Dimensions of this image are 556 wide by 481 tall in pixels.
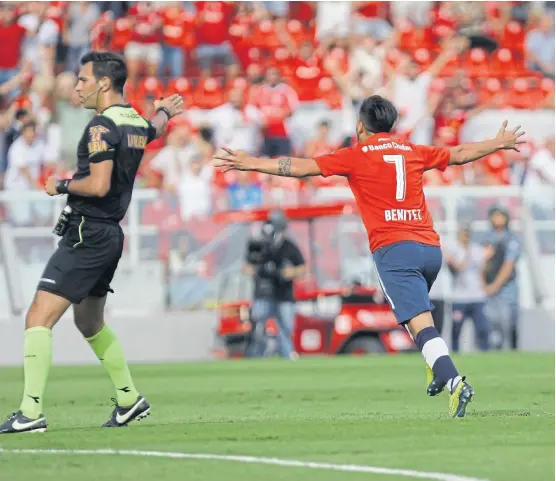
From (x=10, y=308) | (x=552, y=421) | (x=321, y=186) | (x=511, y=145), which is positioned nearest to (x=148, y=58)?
(x=321, y=186)

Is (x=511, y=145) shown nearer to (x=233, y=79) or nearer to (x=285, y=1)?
(x=233, y=79)

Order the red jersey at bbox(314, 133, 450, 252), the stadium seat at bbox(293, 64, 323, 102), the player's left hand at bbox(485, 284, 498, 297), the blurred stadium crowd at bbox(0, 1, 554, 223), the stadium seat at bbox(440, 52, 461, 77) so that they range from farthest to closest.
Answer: the stadium seat at bbox(440, 52, 461, 77) < the stadium seat at bbox(293, 64, 323, 102) < the blurred stadium crowd at bbox(0, 1, 554, 223) < the player's left hand at bbox(485, 284, 498, 297) < the red jersey at bbox(314, 133, 450, 252)

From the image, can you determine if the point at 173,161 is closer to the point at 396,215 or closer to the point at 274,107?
the point at 274,107

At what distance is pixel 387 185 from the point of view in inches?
357

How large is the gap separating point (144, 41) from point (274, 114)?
3.37 m

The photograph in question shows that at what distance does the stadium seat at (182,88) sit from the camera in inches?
986

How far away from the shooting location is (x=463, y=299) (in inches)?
824

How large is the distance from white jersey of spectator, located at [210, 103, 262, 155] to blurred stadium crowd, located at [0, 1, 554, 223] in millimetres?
23

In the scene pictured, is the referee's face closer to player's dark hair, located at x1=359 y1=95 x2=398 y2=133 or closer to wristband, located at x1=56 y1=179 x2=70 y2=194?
wristband, located at x1=56 y1=179 x2=70 y2=194

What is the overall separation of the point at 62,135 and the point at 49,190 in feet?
49.7

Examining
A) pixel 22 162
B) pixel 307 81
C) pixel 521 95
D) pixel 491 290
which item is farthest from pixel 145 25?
pixel 491 290

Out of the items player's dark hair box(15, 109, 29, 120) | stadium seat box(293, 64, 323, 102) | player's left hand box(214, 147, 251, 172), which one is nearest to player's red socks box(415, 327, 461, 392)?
player's left hand box(214, 147, 251, 172)

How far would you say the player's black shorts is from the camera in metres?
8.44

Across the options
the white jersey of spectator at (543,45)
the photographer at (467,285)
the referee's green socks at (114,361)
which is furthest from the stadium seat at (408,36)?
the referee's green socks at (114,361)
